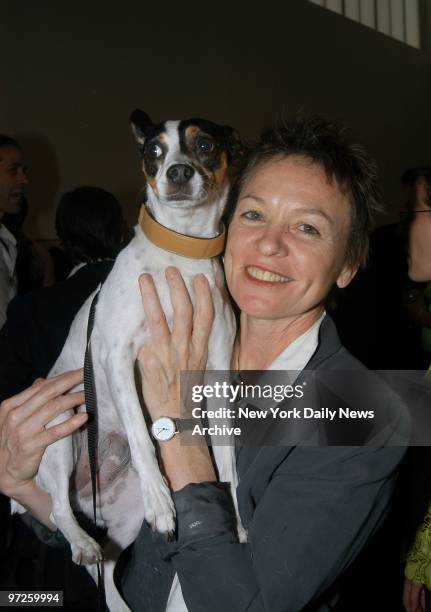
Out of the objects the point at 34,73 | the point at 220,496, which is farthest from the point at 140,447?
the point at 34,73

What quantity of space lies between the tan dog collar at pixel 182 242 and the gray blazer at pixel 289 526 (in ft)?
1.26

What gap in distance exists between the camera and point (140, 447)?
1.02 m

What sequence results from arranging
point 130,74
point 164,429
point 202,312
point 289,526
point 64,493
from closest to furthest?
point 289,526, point 164,429, point 202,312, point 64,493, point 130,74

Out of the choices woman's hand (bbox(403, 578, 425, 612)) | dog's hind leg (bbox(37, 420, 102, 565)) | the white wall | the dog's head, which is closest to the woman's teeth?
the dog's head

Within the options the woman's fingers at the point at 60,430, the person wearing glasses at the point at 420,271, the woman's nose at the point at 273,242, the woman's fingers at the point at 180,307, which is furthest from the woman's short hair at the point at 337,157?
the woman's fingers at the point at 60,430

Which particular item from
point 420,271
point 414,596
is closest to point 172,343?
point 420,271

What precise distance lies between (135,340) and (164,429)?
0.19 metres

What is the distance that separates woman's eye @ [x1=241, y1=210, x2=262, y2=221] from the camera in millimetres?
1036

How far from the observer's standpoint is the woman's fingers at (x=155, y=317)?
1.04m

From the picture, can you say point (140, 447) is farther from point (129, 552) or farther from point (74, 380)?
point (129, 552)

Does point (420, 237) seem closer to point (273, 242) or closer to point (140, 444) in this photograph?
point (273, 242)

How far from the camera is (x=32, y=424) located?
3.56 feet

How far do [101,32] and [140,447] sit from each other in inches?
132

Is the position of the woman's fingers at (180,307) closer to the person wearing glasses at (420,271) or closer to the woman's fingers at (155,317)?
the woman's fingers at (155,317)
